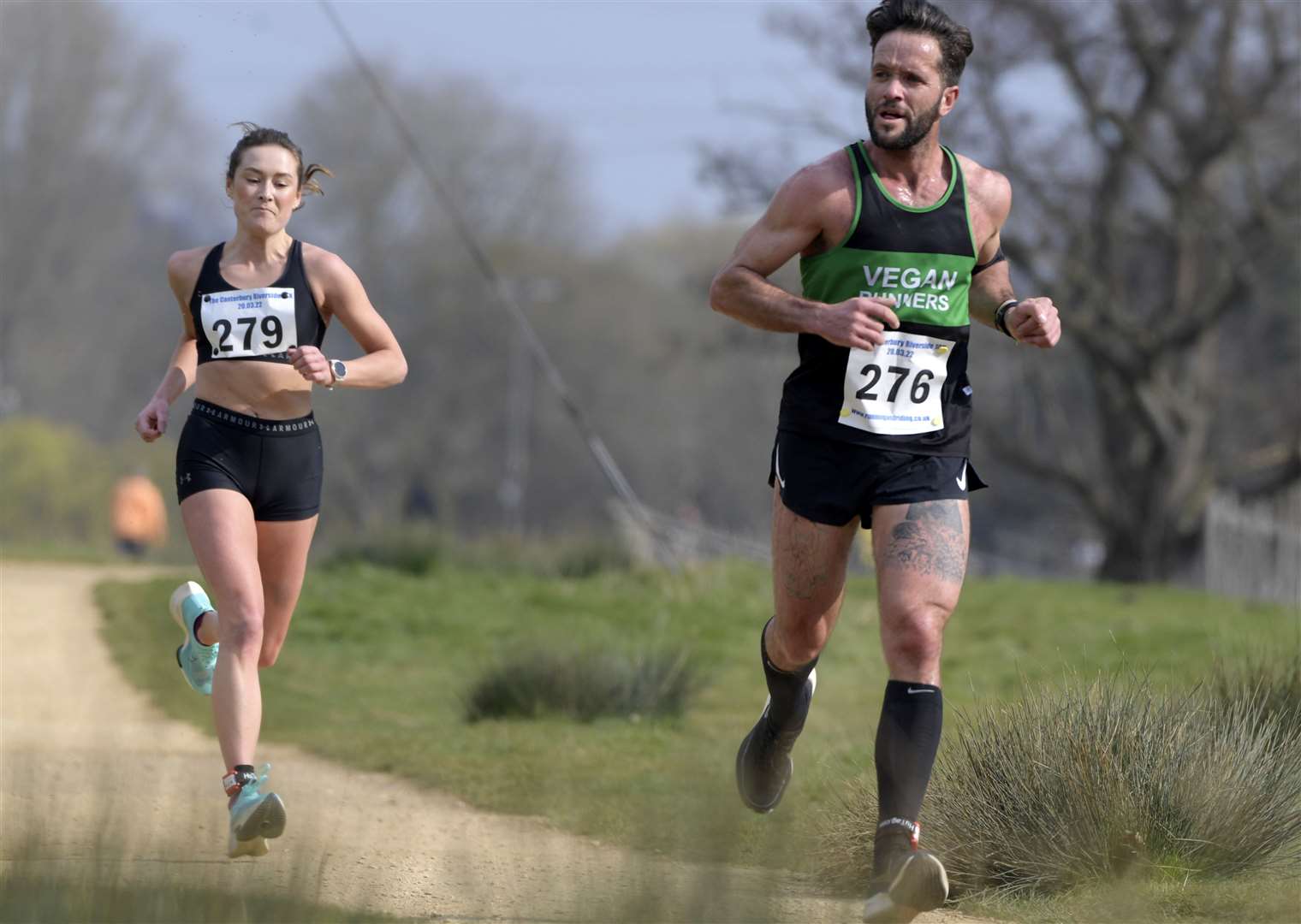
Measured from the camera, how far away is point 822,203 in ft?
16.7

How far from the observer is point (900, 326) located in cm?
510

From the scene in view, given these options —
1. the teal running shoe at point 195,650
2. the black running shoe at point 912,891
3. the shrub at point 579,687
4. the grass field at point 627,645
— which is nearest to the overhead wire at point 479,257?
the grass field at point 627,645

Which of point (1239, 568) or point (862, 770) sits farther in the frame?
point (1239, 568)

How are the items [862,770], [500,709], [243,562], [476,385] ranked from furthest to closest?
[476,385] → [500,709] → [862,770] → [243,562]

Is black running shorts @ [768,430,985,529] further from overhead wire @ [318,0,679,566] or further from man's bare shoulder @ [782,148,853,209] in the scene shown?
overhead wire @ [318,0,679,566]

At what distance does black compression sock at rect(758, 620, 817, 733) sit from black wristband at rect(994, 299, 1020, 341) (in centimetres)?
123

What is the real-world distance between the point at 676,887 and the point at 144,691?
7.97m

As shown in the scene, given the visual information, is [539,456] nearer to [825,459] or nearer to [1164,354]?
[1164,354]

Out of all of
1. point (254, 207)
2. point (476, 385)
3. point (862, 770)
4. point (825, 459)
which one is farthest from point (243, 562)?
point (476, 385)

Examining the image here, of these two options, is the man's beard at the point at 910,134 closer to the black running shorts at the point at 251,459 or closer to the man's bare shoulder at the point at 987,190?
the man's bare shoulder at the point at 987,190

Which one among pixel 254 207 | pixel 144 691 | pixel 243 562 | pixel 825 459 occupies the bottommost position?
pixel 144 691

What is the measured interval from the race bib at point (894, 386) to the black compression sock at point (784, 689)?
3.26ft

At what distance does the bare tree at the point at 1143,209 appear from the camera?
76.7 ft

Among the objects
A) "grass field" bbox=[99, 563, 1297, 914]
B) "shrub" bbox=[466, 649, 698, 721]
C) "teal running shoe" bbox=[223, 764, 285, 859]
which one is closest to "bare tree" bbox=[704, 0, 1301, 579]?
"grass field" bbox=[99, 563, 1297, 914]
